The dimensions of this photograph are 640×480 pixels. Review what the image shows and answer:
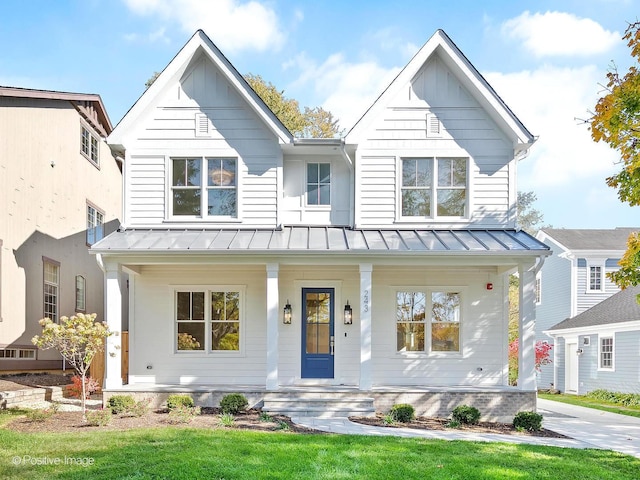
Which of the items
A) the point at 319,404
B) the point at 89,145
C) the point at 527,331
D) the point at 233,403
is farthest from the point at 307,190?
the point at 89,145

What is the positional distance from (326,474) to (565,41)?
19.1 metres

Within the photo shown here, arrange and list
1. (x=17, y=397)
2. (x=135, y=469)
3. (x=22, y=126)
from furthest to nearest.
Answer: (x=22, y=126) < (x=17, y=397) < (x=135, y=469)

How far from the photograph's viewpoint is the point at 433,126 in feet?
42.5

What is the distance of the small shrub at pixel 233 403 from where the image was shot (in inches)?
428

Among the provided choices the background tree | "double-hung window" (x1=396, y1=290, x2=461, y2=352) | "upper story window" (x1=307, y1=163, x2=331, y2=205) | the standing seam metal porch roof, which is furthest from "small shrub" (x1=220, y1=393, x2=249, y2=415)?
the background tree

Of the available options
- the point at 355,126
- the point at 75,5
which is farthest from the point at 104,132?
the point at 355,126

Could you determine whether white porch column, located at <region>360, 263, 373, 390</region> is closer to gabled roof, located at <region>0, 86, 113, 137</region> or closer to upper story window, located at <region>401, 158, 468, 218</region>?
upper story window, located at <region>401, 158, 468, 218</region>

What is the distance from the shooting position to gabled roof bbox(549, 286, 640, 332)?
1944cm

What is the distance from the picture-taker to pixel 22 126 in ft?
47.0

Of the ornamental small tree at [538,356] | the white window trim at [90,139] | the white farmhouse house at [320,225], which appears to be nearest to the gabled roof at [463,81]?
the white farmhouse house at [320,225]

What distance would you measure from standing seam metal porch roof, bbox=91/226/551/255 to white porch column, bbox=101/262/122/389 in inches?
23.6

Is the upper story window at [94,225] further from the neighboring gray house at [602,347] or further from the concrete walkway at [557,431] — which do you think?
the neighboring gray house at [602,347]

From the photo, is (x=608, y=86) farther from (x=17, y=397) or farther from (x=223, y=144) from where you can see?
(x=17, y=397)

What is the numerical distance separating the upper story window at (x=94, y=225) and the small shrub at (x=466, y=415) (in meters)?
13.1
